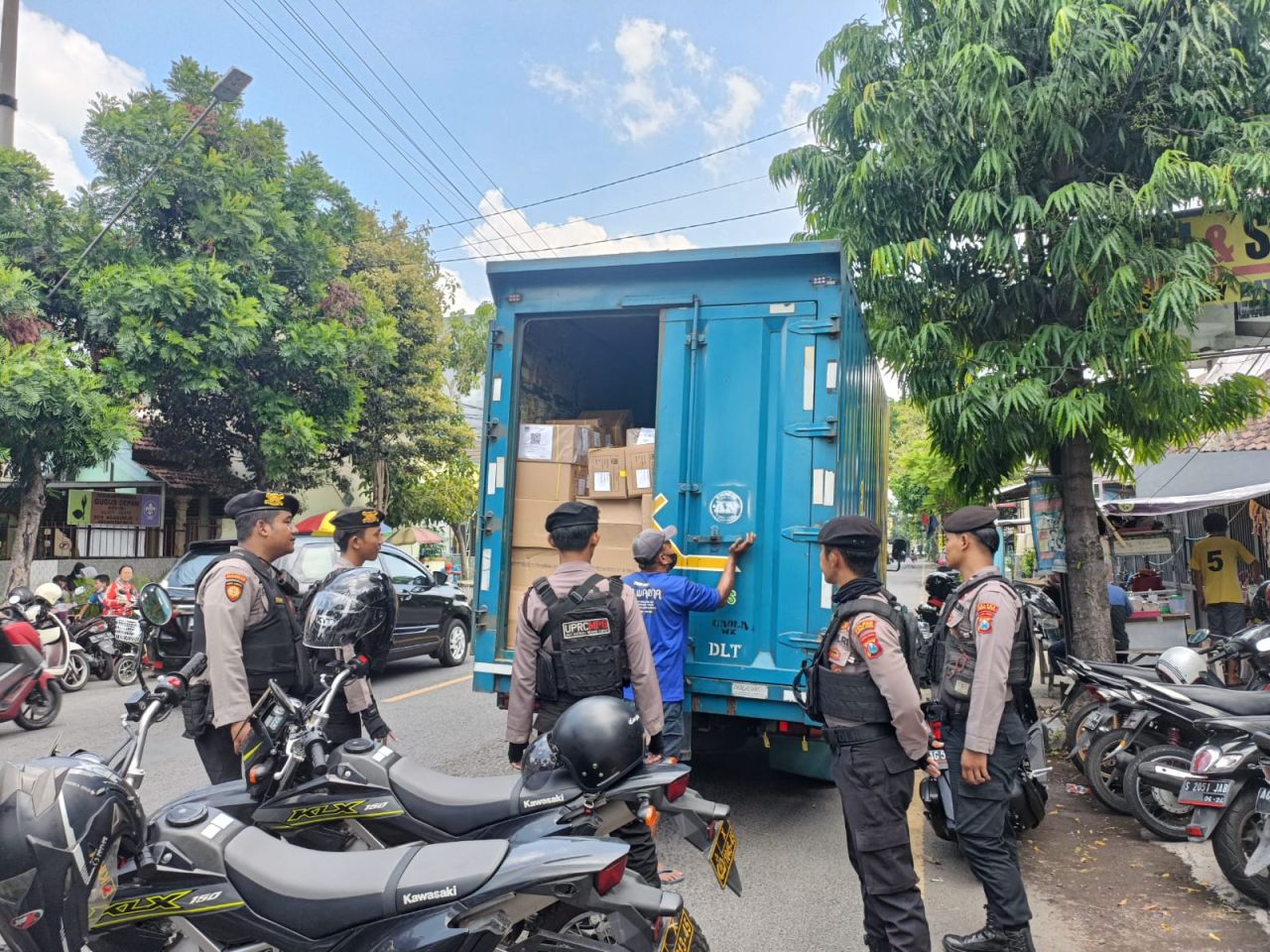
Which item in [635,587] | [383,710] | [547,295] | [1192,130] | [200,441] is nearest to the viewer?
[635,587]

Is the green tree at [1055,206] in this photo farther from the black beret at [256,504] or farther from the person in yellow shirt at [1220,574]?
the black beret at [256,504]

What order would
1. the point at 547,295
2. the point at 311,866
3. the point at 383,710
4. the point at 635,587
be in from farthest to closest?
the point at 383,710 < the point at 547,295 < the point at 635,587 < the point at 311,866

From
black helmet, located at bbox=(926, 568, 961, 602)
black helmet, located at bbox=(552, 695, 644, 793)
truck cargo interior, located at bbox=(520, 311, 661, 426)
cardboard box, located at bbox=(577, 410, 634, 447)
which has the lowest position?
black helmet, located at bbox=(552, 695, 644, 793)

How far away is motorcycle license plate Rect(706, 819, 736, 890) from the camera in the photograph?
9.29ft

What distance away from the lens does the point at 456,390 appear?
73.1 feet

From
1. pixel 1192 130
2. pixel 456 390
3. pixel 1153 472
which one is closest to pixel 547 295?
pixel 1192 130

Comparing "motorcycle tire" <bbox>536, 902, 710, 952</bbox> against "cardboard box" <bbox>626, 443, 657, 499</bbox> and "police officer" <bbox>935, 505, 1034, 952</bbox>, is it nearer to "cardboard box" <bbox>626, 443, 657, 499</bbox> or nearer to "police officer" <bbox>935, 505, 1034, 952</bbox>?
"police officer" <bbox>935, 505, 1034, 952</bbox>

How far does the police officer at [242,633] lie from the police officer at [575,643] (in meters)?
0.97

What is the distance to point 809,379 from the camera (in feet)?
15.0

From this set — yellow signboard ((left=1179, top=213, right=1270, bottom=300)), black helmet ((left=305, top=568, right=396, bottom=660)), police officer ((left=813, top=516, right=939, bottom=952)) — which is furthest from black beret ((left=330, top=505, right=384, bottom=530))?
yellow signboard ((left=1179, top=213, right=1270, bottom=300))

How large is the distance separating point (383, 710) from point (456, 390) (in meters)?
15.1

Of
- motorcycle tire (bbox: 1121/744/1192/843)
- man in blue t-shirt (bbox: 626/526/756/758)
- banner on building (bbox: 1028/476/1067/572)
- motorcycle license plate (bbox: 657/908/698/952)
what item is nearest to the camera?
motorcycle license plate (bbox: 657/908/698/952)

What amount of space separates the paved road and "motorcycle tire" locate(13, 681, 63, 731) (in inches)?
4.6

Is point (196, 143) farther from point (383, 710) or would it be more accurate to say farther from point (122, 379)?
point (383, 710)
